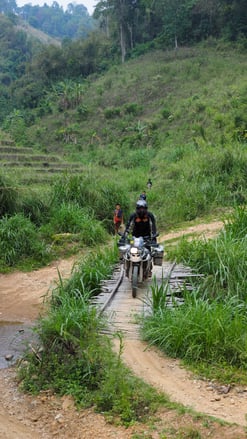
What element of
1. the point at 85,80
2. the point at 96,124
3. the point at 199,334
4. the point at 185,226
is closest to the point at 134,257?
the point at 199,334

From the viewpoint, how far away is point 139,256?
22.5ft

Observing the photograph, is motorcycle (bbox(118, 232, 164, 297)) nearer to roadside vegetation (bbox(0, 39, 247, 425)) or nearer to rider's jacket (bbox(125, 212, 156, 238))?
rider's jacket (bbox(125, 212, 156, 238))

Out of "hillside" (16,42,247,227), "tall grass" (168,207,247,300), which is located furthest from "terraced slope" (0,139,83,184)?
"tall grass" (168,207,247,300)

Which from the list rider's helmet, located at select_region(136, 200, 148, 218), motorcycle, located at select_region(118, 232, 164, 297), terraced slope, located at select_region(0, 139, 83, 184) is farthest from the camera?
terraced slope, located at select_region(0, 139, 83, 184)

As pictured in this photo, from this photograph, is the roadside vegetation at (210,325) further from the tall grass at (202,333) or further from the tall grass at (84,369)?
the tall grass at (84,369)

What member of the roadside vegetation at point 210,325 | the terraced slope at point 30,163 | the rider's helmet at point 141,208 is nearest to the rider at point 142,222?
the rider's helmet at point 141,208

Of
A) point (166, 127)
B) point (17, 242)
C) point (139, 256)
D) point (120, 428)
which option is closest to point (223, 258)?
point (139, 256)

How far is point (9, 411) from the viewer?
489 centimetres

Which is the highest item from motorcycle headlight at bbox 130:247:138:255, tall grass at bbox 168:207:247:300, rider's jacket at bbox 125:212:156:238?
rider's jacket at bbox 125:212:156:238

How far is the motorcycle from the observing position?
686 cm

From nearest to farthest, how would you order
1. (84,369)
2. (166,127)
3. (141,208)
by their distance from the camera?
(84,369) < (141,208) < (166,127)

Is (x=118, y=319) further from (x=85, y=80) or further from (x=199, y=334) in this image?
(x=85, y=80)

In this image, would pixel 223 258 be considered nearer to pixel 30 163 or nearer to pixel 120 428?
pixel 120 428

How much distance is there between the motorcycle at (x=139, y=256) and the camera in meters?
6.86
